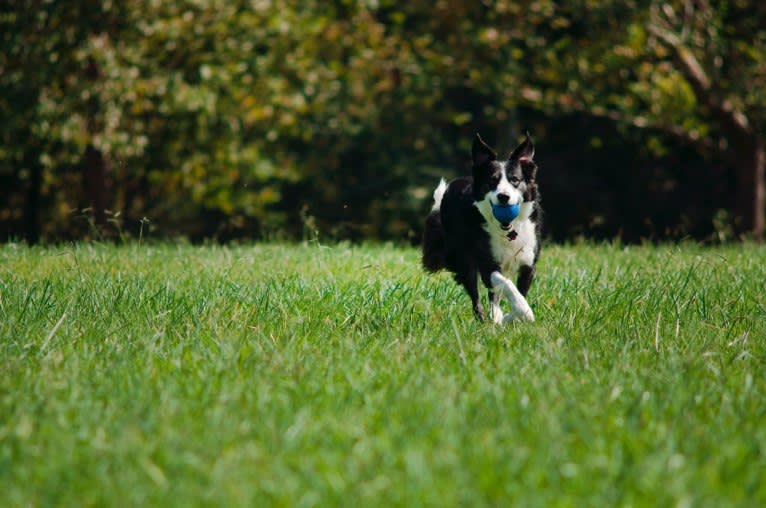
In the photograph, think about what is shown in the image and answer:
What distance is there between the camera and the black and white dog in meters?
5.52

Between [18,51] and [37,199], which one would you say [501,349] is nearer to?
[18,51]

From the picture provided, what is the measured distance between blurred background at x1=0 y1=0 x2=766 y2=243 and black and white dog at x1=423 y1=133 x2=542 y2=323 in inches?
102

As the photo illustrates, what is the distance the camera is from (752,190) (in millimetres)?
16203

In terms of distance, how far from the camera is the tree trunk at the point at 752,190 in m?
16.1

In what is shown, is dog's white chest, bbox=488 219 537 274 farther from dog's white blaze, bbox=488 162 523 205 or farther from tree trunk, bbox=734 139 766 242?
tree trunk, bbox=734 139 766 242

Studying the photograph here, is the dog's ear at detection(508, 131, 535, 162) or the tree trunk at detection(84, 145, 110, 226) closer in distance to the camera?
the dog's ear at detection(508, 131, 535, 162)

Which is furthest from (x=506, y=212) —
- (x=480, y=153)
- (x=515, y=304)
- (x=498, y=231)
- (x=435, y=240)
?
(x=435, y=240)

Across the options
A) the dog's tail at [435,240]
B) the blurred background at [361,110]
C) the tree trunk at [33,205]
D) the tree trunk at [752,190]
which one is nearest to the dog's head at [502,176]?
the dog's tail at [435,240]

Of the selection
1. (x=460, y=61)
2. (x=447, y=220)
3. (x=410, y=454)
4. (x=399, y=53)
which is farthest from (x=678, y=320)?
(x=399, y=53)

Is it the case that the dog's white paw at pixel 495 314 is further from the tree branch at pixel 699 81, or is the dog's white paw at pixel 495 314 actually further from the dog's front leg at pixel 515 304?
the tree branch at pixel 699 81

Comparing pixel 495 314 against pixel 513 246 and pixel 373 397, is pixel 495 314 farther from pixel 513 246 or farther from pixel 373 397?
pixel 373 397

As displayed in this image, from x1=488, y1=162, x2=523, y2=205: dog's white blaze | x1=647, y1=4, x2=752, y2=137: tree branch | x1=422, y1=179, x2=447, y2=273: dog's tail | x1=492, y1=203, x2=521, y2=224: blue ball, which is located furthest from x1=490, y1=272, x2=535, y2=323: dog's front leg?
x1=647, y1=4, x2=752, y2=137: tree branch

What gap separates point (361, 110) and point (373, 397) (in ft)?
59.6

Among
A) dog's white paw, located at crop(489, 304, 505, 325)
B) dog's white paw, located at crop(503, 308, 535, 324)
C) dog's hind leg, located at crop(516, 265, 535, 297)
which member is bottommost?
dog's white paw, located at crop(489, 304, 505, 325)
